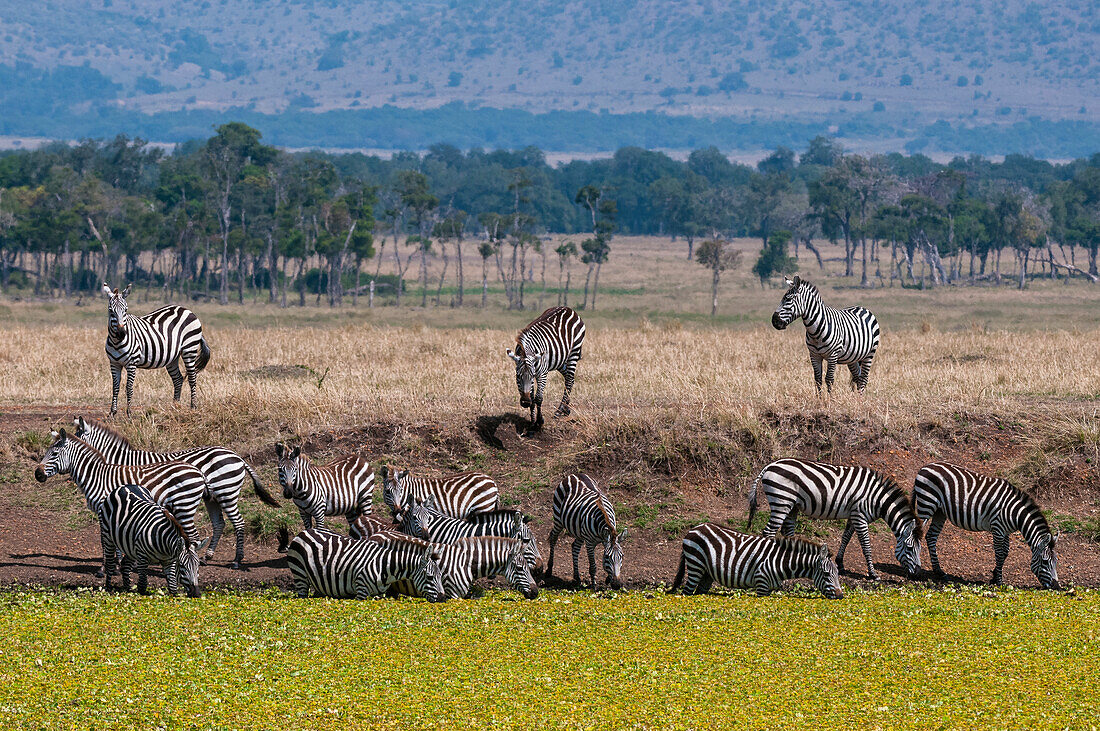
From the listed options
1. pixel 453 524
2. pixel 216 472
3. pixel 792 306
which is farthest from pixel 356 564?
pixel 792 306

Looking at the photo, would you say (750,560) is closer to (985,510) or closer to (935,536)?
(935,536)

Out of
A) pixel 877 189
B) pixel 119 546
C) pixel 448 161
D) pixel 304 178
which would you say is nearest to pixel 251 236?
pixel 304 178

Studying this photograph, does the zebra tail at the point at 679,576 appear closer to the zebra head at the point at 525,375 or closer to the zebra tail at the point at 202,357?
the zebra head at the point at 525,375

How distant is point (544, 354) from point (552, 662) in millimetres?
9882

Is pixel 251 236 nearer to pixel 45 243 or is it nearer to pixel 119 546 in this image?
pixel 45 243

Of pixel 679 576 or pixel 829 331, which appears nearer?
pixel 679 576

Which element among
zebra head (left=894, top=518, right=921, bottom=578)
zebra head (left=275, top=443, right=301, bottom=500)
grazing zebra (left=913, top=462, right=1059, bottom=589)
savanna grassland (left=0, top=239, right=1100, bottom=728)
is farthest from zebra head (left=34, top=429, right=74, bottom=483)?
grazing zebra (left=913, top=462, right=1059, bottom=589)

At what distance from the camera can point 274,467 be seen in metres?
19.1

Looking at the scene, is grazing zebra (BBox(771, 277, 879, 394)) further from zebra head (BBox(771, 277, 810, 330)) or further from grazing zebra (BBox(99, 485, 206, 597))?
grazing zebra (BBox(99, 485, 206, 597))

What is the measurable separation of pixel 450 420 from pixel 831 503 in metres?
6.72

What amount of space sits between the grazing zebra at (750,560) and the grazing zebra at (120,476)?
19.8 feet

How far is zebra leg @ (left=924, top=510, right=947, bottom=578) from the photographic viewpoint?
15234mm

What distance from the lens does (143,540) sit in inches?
543

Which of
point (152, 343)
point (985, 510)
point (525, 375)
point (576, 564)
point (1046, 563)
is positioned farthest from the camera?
point (152, 343)
